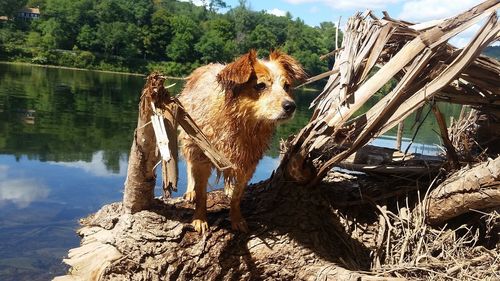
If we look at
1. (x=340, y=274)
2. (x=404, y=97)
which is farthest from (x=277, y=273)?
(x=404, y=97)

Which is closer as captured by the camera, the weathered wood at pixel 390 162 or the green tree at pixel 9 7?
the weathered wood at pixel 390 162

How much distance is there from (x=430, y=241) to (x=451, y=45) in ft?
6.86

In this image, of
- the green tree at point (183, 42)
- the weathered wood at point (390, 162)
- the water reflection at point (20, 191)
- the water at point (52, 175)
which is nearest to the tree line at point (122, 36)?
the green tree at point (183, 42)

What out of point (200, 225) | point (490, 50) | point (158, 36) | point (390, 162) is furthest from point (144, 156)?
point (158, 36)

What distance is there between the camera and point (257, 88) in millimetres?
4875

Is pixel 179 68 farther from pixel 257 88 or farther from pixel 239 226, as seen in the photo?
pixel 257 88

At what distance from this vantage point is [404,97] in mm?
5051

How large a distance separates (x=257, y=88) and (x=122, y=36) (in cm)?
7778

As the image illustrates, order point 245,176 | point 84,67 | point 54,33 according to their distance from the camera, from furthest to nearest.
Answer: point 54,33 < point 84,67 < point 245,176

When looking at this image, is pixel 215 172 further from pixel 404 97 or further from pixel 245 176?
pixel 404 97

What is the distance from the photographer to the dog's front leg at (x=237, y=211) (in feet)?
17.3

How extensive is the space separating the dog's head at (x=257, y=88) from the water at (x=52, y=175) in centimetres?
430

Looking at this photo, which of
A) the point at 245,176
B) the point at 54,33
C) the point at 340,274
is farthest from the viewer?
the point at 54,33

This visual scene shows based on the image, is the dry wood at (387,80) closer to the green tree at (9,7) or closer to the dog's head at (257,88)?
the dog's head at (257,88)
